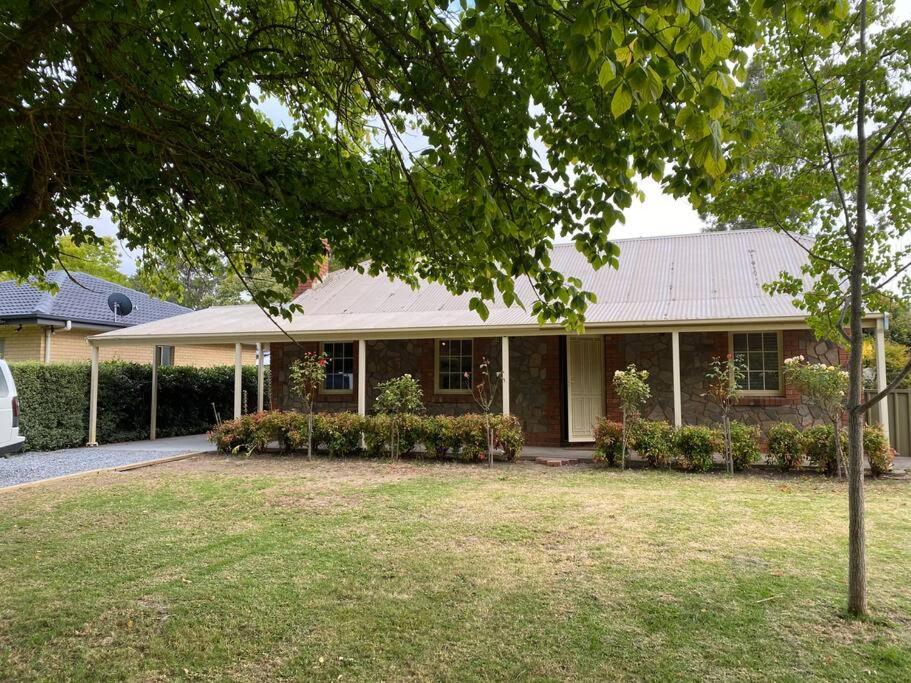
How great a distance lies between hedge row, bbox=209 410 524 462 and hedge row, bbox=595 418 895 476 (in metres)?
1.82

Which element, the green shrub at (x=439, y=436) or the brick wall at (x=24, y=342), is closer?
the green shrub at (x=439, y=436)

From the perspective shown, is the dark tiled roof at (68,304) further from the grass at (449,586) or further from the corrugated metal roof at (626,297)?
Result: the grass at (449,586)

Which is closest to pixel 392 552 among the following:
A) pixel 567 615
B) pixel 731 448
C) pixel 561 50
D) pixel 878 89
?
pixel 567 615

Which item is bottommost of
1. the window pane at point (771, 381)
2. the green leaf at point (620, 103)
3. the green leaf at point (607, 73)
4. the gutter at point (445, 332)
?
the window pane at point (771, 381)

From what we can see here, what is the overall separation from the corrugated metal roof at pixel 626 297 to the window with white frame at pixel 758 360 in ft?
2.83

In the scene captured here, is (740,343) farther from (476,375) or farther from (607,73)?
(607,73)

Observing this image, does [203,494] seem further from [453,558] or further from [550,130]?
[550,130]

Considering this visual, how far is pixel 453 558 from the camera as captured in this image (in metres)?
4.91

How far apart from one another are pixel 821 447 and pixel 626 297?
14.2ft

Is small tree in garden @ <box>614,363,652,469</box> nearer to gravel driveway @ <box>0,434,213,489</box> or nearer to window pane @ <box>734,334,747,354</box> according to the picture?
window pane @ <box>734,334,747,354</box>

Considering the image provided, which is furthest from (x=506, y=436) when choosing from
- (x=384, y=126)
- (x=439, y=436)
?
(x=384, y=126)

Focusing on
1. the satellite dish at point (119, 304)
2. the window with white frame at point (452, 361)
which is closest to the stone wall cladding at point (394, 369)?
the window with white frame at point (452, 361)

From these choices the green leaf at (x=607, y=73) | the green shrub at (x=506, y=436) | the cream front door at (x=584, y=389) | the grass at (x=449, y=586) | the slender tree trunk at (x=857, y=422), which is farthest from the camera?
the cream front door at (x=584, y=389)

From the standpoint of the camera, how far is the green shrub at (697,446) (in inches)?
359
